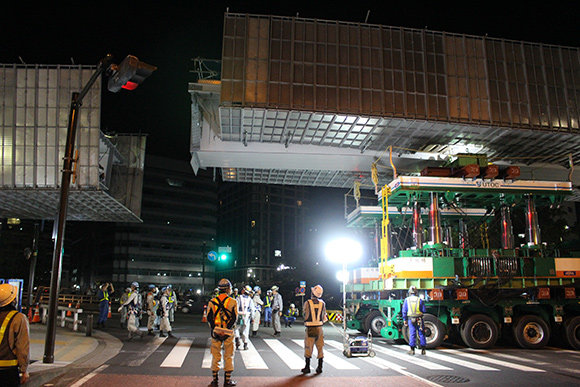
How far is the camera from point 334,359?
11.5m

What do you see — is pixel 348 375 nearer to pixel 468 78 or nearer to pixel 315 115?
pixel 315 115

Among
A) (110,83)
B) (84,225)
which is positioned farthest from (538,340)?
(84,225)

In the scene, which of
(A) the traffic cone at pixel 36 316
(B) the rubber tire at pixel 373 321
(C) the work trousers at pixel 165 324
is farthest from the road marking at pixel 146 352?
(A) the traffic cone at pixel 36 316

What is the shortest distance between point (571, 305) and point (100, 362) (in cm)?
1534

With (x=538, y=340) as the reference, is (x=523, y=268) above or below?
above

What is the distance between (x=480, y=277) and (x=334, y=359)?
6600 millimetres

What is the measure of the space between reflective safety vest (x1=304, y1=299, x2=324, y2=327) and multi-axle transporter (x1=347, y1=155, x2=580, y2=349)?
519 cm

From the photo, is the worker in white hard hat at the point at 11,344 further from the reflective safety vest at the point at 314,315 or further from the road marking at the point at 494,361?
the road marking at the point at 494,361

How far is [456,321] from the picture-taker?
47.2 feet

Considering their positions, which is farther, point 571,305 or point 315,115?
point 315,115

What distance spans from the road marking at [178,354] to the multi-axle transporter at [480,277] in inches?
267

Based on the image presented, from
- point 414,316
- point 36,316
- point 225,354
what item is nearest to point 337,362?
point 414,316

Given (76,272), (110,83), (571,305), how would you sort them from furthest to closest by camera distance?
(76,272)
(571,305)
(110,83)

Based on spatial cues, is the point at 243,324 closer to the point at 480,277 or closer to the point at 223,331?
the point at 223,331
